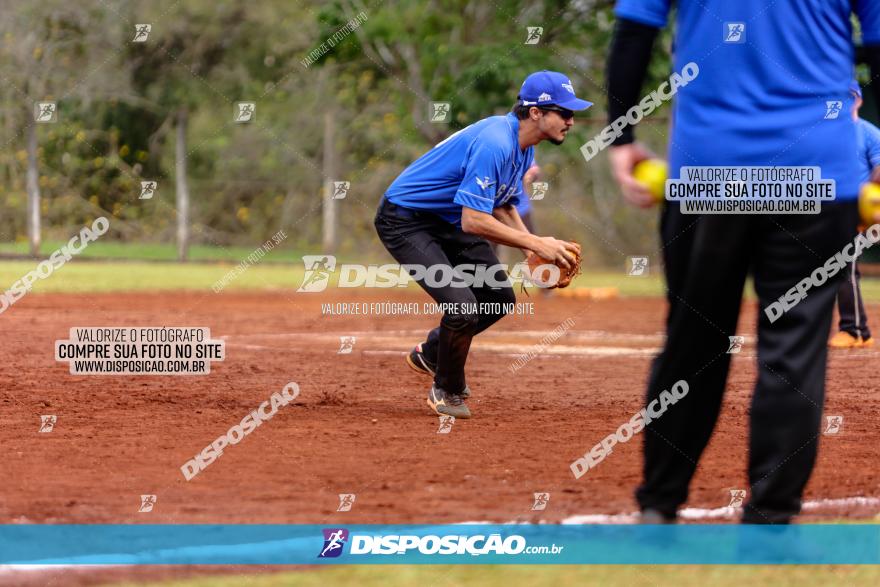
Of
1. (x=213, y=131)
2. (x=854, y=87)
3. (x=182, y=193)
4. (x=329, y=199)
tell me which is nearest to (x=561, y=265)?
(x=854, y=87)

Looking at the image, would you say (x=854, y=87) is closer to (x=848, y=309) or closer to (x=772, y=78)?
(x=772, y=78)

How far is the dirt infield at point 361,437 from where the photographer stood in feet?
15.9

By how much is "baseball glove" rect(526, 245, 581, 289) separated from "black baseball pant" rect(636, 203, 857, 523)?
10.8 feet

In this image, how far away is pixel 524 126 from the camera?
23.7 ft

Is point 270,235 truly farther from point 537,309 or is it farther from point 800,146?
point 800,146

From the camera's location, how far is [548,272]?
7.96 m

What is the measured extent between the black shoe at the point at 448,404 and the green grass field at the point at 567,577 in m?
3.53

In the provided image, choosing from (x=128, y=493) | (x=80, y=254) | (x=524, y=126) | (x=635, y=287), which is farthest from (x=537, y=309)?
(x=80, y=254)

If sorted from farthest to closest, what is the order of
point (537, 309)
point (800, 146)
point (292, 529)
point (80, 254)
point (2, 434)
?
1. point (80, 254)
2. point (537, 309)
3. point (2, 434)
4. point (292, 529)
5. point (800, 146)

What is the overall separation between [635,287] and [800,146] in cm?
1940

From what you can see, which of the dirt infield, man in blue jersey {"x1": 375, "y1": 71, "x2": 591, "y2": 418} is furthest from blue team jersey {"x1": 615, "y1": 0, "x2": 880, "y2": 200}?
man in blue jersey {"x1": 375, "y1": 71, "x2": 591, "y2": 418}

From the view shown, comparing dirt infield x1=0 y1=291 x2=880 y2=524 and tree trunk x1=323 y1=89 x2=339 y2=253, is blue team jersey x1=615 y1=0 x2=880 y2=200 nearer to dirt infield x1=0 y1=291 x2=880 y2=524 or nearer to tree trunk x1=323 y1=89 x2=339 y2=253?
dirt infield x1=0 y1=291 x2=880 y2=524

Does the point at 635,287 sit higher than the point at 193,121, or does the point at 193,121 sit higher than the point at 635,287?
the point at 193,121

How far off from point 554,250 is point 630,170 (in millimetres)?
3175
